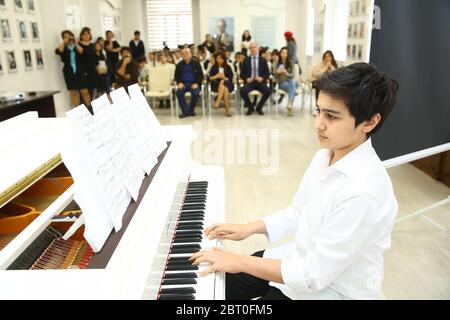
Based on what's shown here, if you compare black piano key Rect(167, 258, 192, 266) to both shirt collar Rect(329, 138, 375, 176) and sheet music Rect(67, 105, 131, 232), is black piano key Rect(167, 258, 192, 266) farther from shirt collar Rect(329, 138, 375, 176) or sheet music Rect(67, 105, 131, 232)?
shirt collar Rect(329, 138, 375, 176)

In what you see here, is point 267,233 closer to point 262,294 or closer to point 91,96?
point 262,294

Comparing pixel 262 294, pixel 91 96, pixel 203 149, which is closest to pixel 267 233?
pixel 262 294

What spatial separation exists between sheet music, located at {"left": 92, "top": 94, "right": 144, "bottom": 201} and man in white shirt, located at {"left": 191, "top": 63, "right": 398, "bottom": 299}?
372 millimetres

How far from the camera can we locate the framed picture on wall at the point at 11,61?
21.1 feet

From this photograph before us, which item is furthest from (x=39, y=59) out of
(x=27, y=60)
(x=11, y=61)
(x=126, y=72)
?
(x=126, y=72)

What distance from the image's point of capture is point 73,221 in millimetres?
1483

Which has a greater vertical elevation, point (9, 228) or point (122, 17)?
point (122, 17)

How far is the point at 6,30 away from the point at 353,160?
22.2ft

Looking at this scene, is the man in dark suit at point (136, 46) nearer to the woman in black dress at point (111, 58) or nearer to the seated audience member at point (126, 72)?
the woman in black dress at point (111, 58)

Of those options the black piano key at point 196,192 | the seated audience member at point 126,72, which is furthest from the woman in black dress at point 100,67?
the black piano key at point 196,192

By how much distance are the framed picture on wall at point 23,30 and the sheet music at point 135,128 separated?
6.23m

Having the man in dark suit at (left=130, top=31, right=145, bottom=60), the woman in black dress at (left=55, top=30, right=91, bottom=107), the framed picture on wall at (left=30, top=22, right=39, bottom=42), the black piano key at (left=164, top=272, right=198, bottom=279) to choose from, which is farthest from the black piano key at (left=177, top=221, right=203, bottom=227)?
the man in dark suit at (left=130, top=31, right=145, bottom=60)
